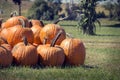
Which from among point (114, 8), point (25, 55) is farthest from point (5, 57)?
point (114, 8)

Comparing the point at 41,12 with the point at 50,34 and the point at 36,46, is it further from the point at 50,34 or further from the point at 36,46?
the point at 36,46

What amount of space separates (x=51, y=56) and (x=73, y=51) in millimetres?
929

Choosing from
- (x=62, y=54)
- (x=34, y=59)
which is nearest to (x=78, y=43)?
(x=62, y=54)

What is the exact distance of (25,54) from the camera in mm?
12312

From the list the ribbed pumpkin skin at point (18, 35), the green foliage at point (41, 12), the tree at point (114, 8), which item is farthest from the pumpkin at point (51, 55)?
the green foliage at point (41, 12)

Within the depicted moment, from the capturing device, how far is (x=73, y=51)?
1314 centimetres

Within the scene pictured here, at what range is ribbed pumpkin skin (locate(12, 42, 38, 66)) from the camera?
12289 millimetres

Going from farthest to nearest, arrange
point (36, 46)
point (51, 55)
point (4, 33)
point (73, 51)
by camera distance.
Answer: point (4, 33), point (36, 46), point (73, 51), point (51, 55)

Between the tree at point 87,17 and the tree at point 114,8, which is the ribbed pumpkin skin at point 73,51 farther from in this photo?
the tree at point 114,8

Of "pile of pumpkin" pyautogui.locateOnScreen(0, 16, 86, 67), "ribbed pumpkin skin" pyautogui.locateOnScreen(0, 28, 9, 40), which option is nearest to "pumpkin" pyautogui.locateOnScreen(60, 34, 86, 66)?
"pile of pumpkin" pyautogui.locateOnScreen(0, 16, 86, 67)

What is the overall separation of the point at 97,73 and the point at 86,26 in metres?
30.4

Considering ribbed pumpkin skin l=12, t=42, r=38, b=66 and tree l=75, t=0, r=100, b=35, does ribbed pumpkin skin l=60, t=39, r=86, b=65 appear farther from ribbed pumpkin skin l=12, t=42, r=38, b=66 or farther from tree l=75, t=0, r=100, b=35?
tree l=75, t=0, r=100, b=35

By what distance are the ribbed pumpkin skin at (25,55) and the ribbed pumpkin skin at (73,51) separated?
1.24 metres

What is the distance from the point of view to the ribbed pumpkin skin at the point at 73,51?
13109 millimetres
